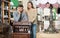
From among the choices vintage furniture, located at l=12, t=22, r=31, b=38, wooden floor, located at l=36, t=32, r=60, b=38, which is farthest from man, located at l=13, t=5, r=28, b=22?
wooden floor, located at l=36, t=32, r=60, b=38

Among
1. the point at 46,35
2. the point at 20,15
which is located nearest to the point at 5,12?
the point at 20,15

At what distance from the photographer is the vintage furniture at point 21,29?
1.39 metres

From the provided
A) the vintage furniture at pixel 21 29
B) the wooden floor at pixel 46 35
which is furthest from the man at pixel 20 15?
the wooden floor at pixel 46 35

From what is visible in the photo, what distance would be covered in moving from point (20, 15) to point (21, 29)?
119 mm

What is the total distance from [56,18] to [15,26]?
1.16 feet

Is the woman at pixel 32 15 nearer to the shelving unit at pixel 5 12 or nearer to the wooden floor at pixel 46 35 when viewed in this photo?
the wooden floor at pixel 46 35

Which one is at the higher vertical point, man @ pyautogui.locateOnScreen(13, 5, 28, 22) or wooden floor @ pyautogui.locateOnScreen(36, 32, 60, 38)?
man @ pyautogui.locateOnScreen(13, 5, 28, 22)

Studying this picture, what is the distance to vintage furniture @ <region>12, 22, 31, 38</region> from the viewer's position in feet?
4.57

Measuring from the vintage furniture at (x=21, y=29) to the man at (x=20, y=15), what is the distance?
34 millimetres

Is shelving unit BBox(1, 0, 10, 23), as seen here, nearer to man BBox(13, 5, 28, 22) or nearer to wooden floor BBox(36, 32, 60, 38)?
man BBox(13, 5, 28, 22)

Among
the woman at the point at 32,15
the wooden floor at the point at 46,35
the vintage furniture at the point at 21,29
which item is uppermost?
the woman at the point at 32,15

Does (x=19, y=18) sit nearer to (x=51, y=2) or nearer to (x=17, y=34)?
(x=17, y=34)

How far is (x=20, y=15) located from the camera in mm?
1409

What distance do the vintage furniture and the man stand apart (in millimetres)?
34
